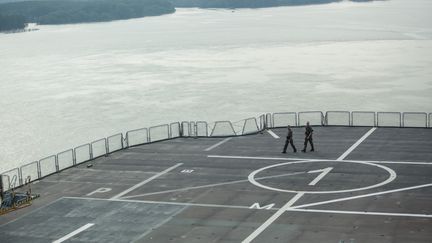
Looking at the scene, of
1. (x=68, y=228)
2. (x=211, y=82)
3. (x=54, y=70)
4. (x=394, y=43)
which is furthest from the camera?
(x=394, y=43)

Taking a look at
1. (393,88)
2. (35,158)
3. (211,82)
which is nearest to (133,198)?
(35,158)

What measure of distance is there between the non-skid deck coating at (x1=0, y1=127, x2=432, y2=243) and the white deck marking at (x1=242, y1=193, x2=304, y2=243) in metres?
0.04

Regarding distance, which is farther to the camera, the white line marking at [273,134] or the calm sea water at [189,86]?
the calm sea water at [189,86]

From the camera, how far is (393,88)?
10444 centimetres

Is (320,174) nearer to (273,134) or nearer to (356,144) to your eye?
(356,144)

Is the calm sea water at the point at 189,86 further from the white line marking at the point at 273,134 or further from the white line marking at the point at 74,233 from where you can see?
the white line marking at the point at 74,233

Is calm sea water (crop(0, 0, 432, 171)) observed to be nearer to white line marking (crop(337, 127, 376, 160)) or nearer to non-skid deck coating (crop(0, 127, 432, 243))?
non-skid deck coating (crop(0, 127, 432, 243))

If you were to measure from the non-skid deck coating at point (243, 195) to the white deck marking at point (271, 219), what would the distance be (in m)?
0.04

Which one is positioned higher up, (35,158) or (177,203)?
(177,203)

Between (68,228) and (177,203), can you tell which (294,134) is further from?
(68,228)

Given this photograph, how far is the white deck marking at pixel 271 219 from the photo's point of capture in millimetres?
26422

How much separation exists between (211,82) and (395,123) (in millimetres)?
49486

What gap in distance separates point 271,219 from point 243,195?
13.2 ft

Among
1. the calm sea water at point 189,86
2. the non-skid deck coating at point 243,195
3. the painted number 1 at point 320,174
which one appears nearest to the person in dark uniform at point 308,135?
the non-skid deck coating at point 243,195
